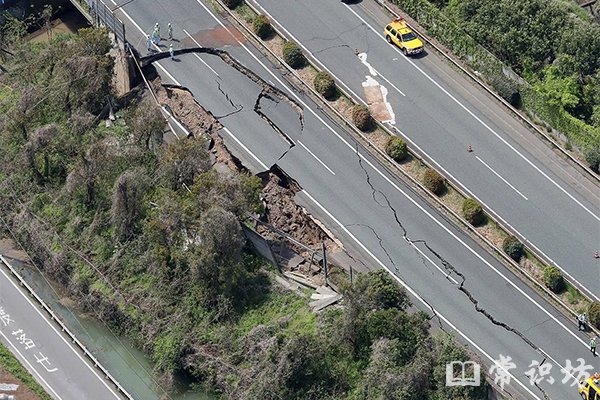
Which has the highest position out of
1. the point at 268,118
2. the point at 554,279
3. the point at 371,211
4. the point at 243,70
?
the point at 243,70

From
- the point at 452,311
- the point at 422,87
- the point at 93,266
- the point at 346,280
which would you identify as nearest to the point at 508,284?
the point at 452,311

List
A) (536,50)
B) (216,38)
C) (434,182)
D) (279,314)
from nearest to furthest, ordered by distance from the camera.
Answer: (279,314) < (434,182) < (536,50) < (216,38)

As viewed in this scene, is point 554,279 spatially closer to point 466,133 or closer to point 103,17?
point 466,133

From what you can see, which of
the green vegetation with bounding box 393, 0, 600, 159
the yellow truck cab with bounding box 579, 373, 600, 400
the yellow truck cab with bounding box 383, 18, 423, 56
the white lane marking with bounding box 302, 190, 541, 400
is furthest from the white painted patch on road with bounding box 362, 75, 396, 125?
the yellow truck cab with bounding box 579, 373, 600, 400

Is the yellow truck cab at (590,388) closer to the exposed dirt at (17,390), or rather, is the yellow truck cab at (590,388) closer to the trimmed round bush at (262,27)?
the exposed dirt at (17,390)

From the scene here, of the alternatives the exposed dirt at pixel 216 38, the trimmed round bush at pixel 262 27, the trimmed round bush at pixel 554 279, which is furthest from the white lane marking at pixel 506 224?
the exposed dirt at pixel 216 38

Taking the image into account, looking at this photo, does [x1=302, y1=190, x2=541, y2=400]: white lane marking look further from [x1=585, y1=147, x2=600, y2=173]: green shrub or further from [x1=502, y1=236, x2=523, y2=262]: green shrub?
[x1=585, y1=147, x2=600, y2=173]: green shrub

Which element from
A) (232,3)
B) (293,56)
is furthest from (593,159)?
(232,3)
